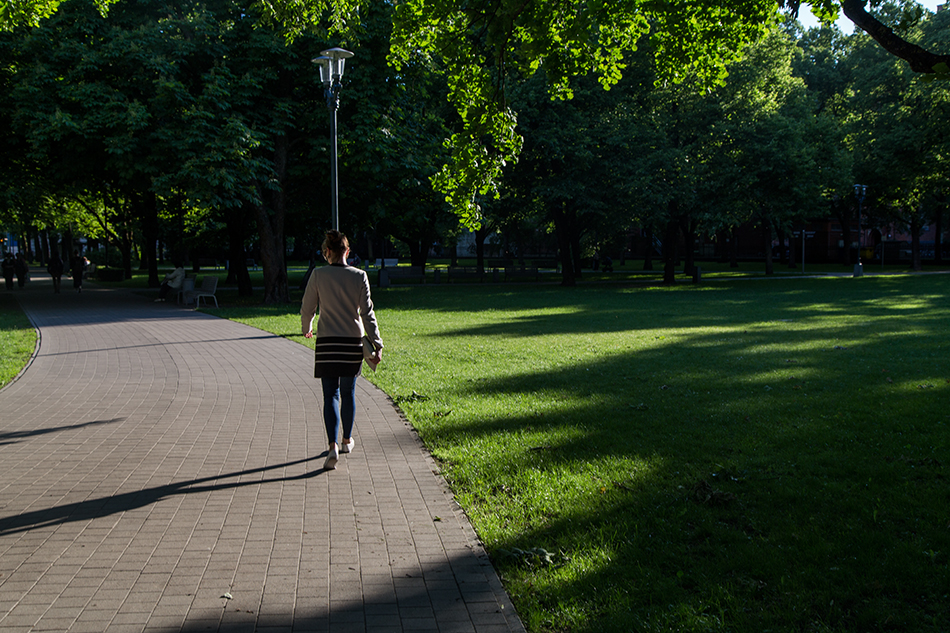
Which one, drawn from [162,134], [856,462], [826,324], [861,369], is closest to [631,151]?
[826,324]

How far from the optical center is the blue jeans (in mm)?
5941

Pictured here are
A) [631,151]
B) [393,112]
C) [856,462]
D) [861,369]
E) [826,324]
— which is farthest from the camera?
[631,151]

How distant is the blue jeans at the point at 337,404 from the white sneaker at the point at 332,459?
0.10 metres

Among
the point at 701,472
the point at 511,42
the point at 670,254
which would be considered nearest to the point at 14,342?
the point at 511,42

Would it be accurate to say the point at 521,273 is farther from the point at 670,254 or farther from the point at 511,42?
the point at 511,42

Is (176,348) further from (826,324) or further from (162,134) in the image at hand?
(826,324)

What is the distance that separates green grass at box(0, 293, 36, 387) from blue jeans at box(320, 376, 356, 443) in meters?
6.03

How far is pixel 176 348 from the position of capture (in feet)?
43.1

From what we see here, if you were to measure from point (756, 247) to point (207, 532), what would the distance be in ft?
250

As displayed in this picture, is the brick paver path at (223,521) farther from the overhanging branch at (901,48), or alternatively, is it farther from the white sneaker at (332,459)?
the overhanging branch at (901,48)

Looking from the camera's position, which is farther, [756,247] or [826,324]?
[756,247]

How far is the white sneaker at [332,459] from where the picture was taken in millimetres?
5844

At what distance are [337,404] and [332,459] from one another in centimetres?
47

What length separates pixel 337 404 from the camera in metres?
6.11
